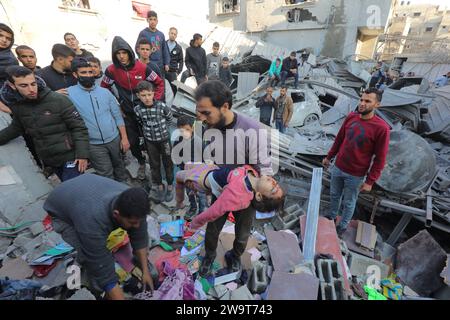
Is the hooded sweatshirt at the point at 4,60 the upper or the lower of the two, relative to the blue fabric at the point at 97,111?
upper

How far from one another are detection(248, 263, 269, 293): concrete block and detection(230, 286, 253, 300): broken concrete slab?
0.07 meters

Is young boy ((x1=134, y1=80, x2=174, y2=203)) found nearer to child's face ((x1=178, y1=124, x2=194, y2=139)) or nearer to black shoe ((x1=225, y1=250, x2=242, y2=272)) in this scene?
child's face ((x1=178, y1=124, x2=194, y2=139))

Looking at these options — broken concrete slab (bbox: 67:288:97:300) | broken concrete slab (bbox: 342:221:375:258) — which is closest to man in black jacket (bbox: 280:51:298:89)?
broken concrete slab (bbox: 342:221:375:258)

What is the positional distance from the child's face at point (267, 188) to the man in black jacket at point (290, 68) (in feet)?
27.4

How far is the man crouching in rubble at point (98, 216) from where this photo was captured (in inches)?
62.8

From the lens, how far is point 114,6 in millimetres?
8266

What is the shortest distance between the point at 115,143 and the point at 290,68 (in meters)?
8.29

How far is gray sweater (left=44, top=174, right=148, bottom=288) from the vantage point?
5.45 feet

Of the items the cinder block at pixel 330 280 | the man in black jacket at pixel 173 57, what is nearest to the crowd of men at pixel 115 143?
the cinder block at pixel 330 280

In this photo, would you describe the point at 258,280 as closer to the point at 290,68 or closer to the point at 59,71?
the point at 59,71

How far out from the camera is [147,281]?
216 cm

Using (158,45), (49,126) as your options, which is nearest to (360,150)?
(49,126)

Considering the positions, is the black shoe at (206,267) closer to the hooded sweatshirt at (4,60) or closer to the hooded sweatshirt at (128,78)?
the hooded sweatshirt at (128,78)
